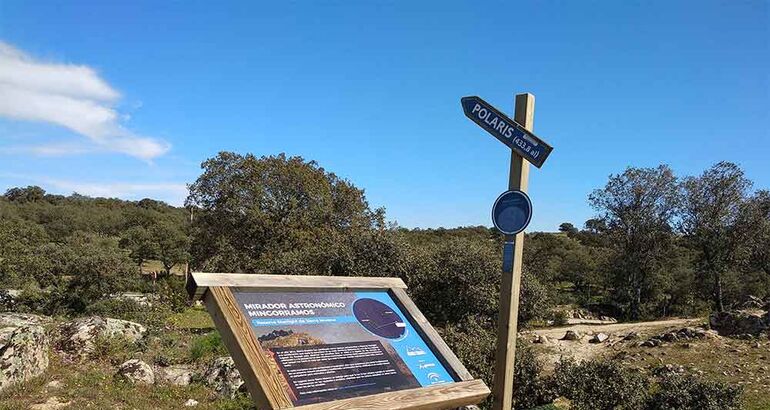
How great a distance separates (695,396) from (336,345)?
17.5 feet

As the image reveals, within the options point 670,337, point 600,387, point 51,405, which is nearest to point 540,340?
point 670,337

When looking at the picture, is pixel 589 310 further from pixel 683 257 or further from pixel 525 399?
pixel 525 399

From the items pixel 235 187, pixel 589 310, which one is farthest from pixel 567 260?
pixel 235 187

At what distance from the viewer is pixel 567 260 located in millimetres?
40312

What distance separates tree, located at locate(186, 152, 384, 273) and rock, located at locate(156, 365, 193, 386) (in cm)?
1533

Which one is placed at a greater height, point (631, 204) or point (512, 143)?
point (631, 204)

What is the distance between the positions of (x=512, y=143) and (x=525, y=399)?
4.06 m

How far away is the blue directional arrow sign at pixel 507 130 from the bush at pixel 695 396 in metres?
4.13

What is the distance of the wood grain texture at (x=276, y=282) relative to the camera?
3430 mm

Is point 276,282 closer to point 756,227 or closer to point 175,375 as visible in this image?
point 175,375

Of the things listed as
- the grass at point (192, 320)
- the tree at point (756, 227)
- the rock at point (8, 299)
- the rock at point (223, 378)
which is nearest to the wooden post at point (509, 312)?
the rock at point (223, 378)

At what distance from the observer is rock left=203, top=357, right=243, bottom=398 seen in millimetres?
7266

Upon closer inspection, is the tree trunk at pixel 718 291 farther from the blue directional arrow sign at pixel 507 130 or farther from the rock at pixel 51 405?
the rock at pixel 51 405

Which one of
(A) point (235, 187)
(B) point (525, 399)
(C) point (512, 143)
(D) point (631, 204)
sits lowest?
(B) point (525, 399)
